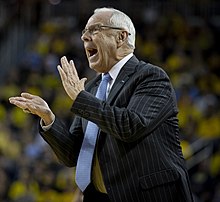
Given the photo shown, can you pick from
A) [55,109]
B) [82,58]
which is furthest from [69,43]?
[55,109]

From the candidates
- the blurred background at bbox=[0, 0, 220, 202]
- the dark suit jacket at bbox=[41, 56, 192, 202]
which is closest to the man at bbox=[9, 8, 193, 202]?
the dark suit jacket at bbox=[41, 56, 192, 202]

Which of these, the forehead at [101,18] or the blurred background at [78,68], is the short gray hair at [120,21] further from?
the blurred background at [78,68]

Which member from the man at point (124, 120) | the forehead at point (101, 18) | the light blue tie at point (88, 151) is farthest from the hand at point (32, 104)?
the forehead at point (101, 18)

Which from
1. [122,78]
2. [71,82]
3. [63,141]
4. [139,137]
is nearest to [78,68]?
[63,141]

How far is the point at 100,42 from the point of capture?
3264 mm

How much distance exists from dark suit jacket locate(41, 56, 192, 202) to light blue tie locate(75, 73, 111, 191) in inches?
2.4

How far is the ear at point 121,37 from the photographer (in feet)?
10.8

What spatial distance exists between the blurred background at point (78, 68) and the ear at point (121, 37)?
9.01 feet

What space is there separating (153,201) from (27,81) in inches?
312

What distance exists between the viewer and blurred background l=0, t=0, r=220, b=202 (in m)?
7.96

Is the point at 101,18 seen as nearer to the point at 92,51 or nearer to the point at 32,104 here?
the point at 92,51

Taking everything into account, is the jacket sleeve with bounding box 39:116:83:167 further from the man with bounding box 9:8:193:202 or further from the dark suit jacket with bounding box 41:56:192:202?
the dark suit jacket with bounding box 41:56:192:202

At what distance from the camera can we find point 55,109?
1004 centimetres

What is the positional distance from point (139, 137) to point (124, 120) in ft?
0.44
